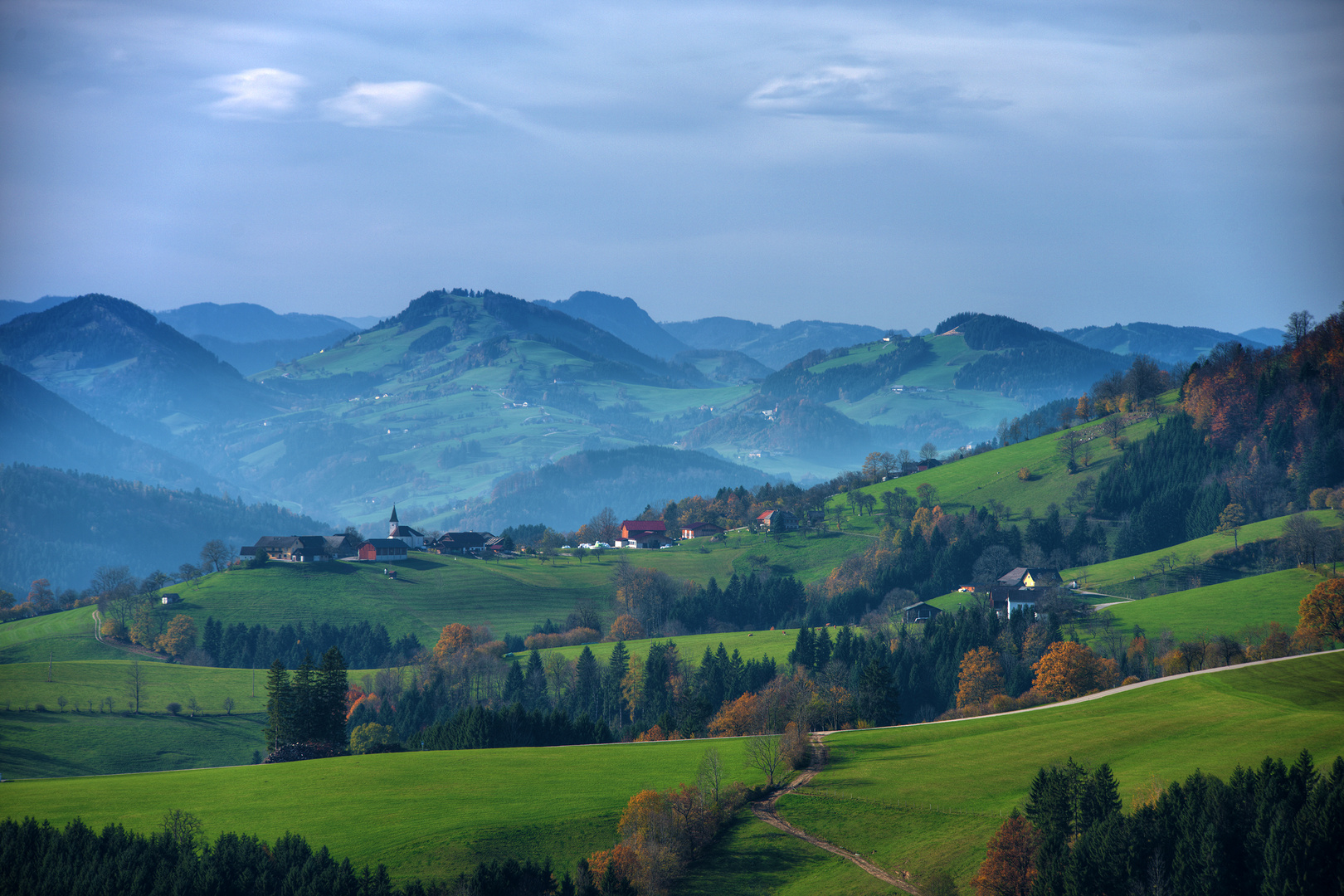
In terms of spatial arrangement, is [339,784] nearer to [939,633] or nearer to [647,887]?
[647,887]

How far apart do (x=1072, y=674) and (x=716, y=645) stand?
51.3m

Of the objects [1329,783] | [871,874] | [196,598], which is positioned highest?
[196,598]

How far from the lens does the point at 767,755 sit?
72.6 metres

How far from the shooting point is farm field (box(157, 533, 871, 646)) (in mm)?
169875

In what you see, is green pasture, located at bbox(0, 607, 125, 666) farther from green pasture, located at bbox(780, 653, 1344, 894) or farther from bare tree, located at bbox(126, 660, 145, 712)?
green pasture, located at bbox(780, 653, 1344, 894)

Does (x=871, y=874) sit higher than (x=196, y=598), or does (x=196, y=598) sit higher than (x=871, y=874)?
(x=196, y=598)

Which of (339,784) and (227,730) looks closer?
(339,784)

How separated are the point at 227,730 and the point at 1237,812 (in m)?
104

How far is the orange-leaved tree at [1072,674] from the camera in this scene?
9806cm

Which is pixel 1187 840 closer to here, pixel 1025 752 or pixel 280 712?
pixel 1025 752

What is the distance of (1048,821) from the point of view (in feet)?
183

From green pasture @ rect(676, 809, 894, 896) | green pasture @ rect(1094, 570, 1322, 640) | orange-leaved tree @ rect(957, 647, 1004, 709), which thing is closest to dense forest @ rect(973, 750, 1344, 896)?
green pasture @ rect(676, 809, 894, 896)

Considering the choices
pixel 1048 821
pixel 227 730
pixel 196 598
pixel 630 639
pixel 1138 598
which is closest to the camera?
pixel 1048 821

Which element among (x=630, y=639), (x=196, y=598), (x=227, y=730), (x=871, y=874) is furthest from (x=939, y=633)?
(x=196, y=598)
